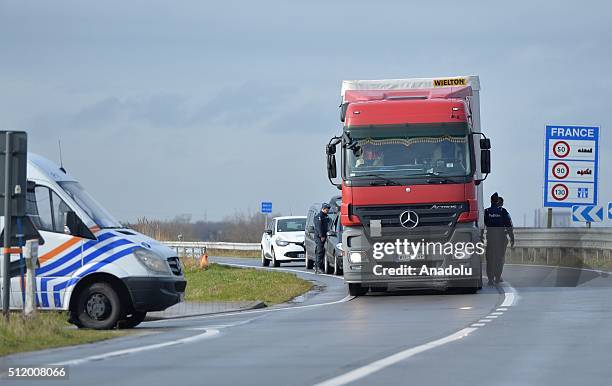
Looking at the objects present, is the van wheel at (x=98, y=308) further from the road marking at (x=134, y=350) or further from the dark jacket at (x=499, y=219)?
the dark jacket at (x=499, y=219)

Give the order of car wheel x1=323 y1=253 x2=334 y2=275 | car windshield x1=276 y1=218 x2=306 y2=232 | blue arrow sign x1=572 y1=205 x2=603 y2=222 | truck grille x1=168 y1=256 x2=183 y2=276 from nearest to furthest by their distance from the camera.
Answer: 1. truck grille x1=168 y1=256 x2=183 y2=276
2. car wheel x1=323 y1=253 x2=334 y2=275
3. blue arrow sign x1=572 y1=205 x2=603 y2=222
4. car windshield x1=276 y1=218 x2=306 y2=232

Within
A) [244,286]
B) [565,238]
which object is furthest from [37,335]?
[565,238]

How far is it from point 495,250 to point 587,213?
15.0 meters

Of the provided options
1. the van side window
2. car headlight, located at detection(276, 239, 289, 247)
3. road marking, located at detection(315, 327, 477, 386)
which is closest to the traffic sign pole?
the van side window

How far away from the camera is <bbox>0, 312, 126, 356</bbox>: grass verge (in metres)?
15.5

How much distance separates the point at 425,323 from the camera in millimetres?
19031

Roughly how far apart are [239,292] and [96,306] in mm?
12515

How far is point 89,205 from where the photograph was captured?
20.0 meters

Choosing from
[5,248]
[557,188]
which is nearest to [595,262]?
[557,188]

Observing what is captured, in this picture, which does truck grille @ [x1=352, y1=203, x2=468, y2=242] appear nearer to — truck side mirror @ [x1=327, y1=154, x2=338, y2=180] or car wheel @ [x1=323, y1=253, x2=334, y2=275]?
truck side mirror @ [x1=327, y1=154, x2=338, y2=180]

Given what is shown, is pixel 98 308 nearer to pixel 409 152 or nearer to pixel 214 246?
pixel 409 152

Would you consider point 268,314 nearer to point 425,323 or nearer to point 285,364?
point 425,323

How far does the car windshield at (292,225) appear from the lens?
156ft

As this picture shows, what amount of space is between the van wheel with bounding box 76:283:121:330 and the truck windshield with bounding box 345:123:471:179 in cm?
725
